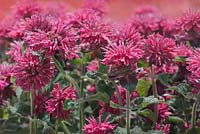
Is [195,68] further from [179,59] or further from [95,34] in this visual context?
[95,34]

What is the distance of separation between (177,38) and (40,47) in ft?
1.63

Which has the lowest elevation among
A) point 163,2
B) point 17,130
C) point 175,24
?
point 17,130

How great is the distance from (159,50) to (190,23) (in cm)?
22

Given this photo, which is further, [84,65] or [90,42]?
[84,65]

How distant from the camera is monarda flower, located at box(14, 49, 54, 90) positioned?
3.99 ft

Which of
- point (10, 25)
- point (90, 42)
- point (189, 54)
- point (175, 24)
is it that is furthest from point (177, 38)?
point (10, 25)

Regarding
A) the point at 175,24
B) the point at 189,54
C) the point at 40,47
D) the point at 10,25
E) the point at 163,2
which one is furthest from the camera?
the point at 163,2

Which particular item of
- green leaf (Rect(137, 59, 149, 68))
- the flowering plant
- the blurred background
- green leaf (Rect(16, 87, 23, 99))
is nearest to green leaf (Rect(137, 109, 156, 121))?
the flowering plant

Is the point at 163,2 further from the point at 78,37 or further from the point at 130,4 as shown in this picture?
the point at 78,37

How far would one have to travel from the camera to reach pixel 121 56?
1.19 m

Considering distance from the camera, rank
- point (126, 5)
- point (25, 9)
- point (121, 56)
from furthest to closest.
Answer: point (126, 5) → point (25, 9) → point (121, 56)

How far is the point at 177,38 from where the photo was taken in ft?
5.10

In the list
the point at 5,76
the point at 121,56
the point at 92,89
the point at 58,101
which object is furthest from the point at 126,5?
the point at 121,56

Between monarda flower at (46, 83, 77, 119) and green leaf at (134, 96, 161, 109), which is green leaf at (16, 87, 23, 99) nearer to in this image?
monarda flower at (46, 83, 77, 119)
